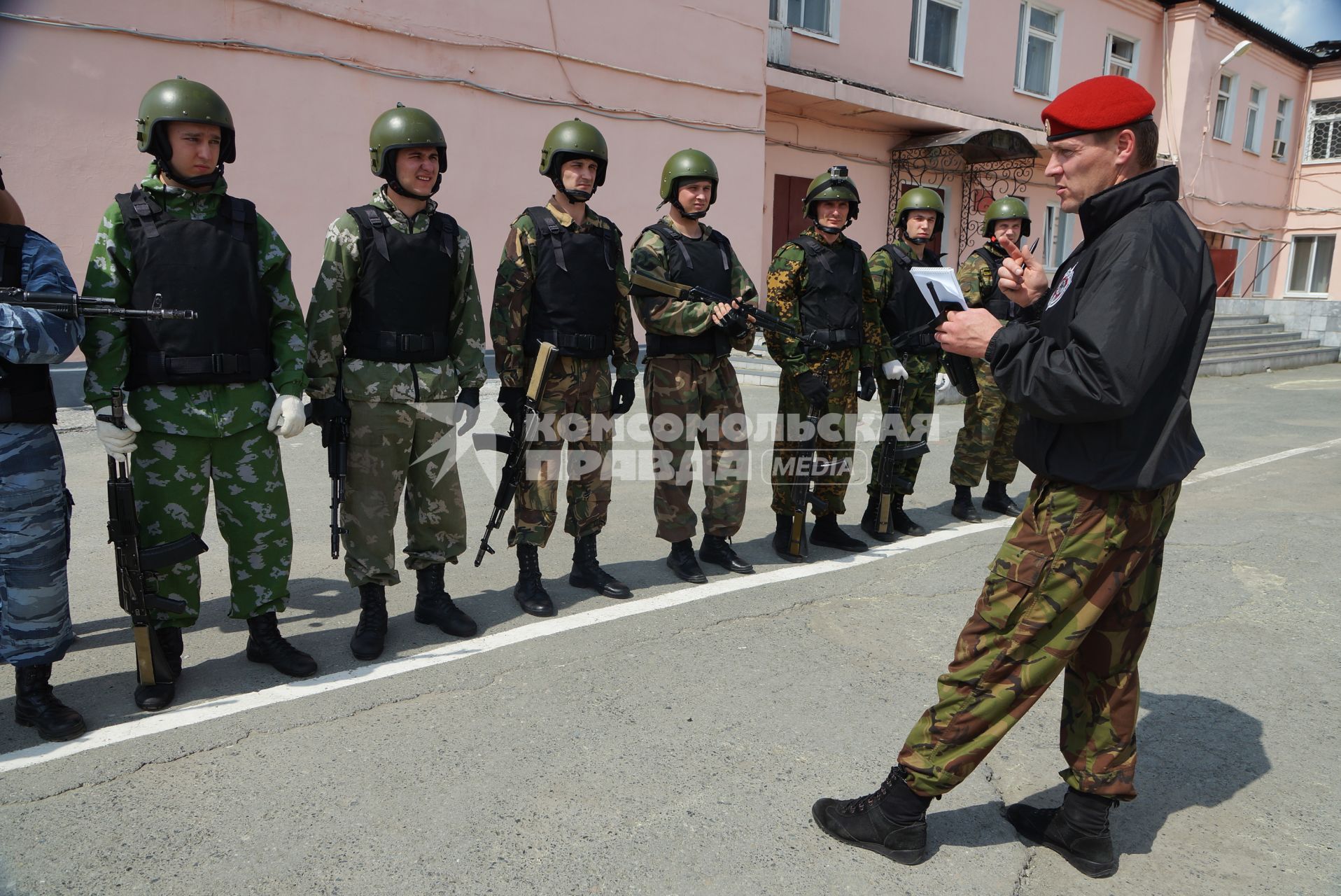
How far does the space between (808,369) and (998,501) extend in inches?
84.5

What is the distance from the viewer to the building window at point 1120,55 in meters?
18.0

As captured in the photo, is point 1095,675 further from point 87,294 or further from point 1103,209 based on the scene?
point 87,294

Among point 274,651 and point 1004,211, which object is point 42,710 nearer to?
point 274,651

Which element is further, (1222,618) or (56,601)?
(1222,618)

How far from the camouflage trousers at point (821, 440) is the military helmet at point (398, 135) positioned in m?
2.32

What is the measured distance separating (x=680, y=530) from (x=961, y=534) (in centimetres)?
203

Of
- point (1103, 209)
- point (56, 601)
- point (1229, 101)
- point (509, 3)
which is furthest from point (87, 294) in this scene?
point (1229, 101)

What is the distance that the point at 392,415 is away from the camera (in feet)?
11.8

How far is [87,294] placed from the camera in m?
2.95

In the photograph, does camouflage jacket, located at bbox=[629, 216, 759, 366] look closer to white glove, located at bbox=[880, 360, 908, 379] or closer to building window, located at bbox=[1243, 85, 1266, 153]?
white glove, located at bbox=[880, 360, 908, 379]

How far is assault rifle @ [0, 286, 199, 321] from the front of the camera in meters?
2.68

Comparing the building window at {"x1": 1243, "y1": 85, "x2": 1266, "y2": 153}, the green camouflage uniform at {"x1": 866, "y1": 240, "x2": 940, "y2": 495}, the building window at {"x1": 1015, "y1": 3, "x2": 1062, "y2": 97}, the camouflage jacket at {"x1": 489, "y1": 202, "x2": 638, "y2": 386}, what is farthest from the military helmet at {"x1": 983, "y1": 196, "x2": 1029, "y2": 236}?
the building window at {"x1": 1243, "y1": 85, "x2": 1266, "y2": 153}

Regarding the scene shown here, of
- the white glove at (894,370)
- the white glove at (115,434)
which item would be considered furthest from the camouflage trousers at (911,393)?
the white glove at (115,434)

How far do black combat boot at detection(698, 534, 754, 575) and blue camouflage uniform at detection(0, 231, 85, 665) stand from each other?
292 cm
